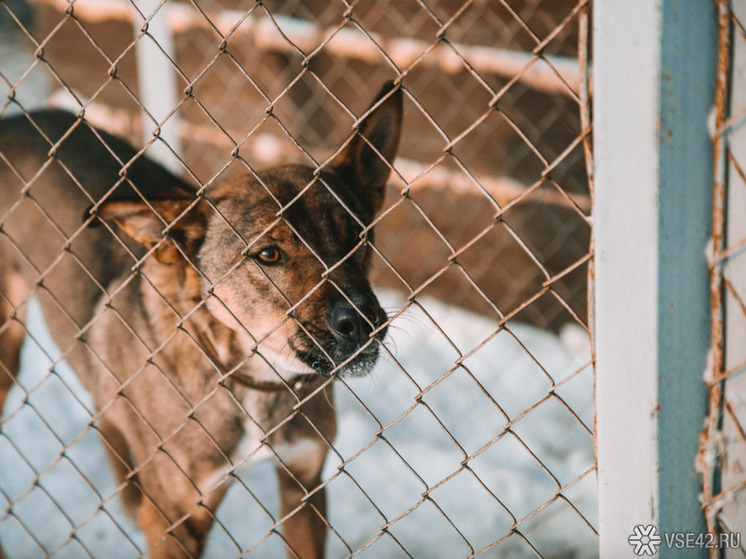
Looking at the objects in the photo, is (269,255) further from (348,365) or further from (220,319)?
(348,365)

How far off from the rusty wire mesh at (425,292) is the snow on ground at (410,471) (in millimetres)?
11

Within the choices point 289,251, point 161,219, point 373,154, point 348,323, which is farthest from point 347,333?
point 373,154

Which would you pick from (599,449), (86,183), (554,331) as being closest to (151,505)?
(86,183)

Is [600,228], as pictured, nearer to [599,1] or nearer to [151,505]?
[599,1]

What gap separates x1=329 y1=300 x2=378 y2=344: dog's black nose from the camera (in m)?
1.94

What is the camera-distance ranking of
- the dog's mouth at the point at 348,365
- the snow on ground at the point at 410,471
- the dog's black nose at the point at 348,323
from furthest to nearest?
the snow on ground at the point at 410,471, the dog's mouth at the point at 348,365, the dog's black nose at the point at 348,323

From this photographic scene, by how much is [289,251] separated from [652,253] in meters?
1.24

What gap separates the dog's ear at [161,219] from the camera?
1954mm

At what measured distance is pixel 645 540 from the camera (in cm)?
132

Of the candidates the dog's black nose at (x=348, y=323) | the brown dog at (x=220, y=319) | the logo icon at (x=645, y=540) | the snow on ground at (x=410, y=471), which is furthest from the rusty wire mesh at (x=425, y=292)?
the logo icon at (x=645, y=540)

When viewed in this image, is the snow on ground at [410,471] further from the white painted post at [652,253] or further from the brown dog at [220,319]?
the white painted post at [652,253]

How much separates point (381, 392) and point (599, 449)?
2.63 m

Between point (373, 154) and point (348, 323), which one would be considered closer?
point (348, 323)

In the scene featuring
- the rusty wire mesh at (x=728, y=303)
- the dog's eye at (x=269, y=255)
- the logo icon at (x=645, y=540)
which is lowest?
the logo icon at (x=645, y=540)
